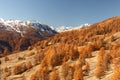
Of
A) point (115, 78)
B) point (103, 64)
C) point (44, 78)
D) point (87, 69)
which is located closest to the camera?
point (115, 78)

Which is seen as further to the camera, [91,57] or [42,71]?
[91,57]

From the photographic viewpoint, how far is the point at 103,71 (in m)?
131

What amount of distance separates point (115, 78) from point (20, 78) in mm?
103750

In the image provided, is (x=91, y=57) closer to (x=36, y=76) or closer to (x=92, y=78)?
(x=36, y=76)

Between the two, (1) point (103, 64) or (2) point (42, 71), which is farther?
(2) point (42, 71)

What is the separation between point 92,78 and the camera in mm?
133125

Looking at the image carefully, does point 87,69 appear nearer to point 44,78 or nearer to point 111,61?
point 111,61

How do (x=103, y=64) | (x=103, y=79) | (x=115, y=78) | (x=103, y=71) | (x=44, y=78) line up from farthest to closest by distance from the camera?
1. (x=44, y=78)
2. (x=103, y=64)
3. (x=103, y=71)
4. (x=103, y=79)
5. (x=115, y=78)

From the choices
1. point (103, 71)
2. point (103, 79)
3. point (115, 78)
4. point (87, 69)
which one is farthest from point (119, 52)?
point (115, 78)

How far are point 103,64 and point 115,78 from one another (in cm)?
4600

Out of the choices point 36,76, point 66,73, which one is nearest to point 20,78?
point 36,76

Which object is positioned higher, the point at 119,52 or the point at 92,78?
the point at 119,52

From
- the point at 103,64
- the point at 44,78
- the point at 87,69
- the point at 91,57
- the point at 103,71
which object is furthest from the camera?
the point at 91,57

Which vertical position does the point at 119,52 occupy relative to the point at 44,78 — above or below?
above
